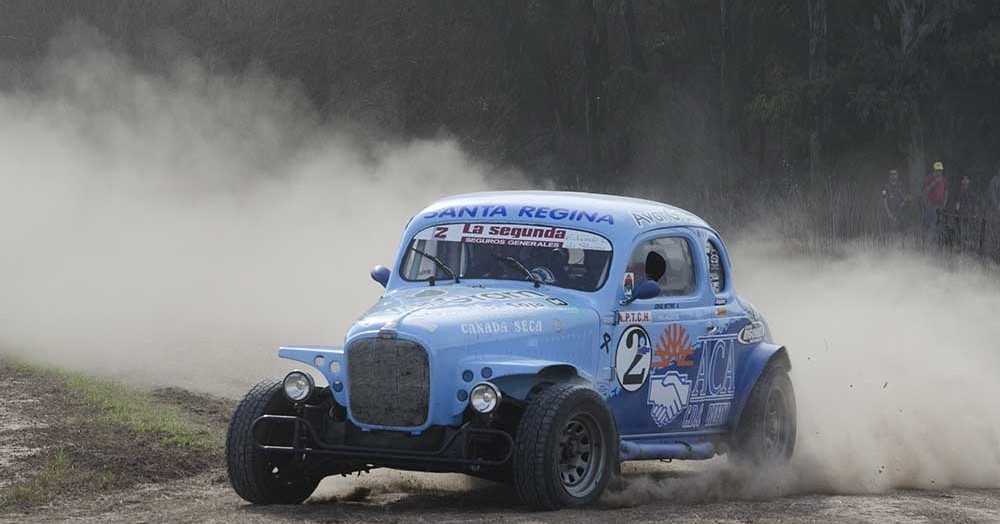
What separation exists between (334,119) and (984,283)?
25.9 metres

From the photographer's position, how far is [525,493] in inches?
413

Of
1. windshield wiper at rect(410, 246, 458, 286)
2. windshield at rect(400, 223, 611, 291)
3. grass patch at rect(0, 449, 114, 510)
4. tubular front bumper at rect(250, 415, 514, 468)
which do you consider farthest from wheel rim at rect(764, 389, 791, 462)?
grass patch at rect(0, 449, 114, 510)

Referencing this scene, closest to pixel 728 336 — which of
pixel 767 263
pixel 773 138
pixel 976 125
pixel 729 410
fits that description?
pixel 729 410

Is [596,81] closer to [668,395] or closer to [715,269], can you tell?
[715,269]

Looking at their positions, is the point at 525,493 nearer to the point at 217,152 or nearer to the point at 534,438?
the point at 534,438

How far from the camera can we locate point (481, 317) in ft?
36.1

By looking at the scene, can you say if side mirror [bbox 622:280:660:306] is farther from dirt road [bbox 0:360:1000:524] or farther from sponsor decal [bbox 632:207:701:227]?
dirt road [bbox 0:360:1000:524]

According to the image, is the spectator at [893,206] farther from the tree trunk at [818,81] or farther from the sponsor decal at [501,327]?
the sponsor decal at [501,327]

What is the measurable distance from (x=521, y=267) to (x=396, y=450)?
1.80m

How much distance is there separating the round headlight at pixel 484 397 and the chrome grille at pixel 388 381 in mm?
314

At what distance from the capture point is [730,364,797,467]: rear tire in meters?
13.1

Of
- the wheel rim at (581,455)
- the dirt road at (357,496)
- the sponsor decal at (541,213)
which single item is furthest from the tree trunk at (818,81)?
the wheel rim at (581,455)

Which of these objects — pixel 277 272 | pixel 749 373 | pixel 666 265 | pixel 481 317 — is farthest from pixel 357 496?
pixel 277 272

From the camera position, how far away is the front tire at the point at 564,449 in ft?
34.3
